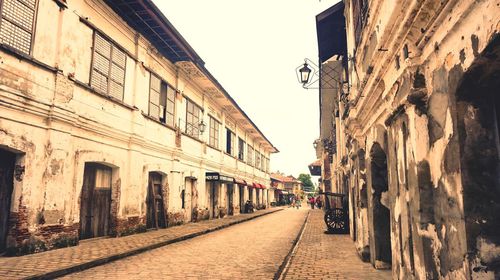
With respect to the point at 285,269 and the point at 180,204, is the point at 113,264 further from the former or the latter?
the point at 180,204

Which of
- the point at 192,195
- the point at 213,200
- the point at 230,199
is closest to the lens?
the point at 192,195

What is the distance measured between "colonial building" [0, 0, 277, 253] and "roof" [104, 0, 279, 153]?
0.04 metres

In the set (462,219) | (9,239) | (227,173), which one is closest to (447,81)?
(462,219)

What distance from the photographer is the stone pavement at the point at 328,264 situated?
631cm

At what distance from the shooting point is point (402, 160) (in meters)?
4.41

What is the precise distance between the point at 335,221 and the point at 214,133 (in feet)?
34.5

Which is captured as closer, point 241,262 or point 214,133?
point 241,262

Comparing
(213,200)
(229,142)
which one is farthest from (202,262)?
(229,142)

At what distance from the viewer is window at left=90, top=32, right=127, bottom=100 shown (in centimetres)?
1043

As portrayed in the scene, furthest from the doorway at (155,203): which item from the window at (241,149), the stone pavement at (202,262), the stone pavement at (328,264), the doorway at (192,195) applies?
the window at (241,149)

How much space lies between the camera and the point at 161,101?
48.3 ft

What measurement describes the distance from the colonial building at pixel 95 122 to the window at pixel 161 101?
0.04 m

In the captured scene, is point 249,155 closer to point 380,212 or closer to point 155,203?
point 155,203

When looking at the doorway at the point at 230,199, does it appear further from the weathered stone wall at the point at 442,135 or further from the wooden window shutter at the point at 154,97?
the weathered stone wall at the point at 442,135
